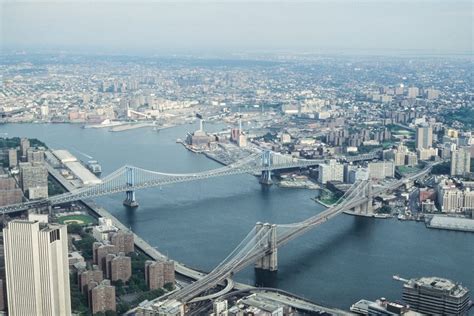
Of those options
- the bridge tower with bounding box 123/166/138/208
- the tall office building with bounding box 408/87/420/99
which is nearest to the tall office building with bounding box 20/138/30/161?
the bridge tower with bounding box 123/166/138/208

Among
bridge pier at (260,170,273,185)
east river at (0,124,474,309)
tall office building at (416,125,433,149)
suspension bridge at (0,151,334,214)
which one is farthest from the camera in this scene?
tall office building at (416,125,433,149)

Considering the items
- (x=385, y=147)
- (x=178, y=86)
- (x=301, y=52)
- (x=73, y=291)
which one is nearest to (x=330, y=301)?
(x=73, y=291)

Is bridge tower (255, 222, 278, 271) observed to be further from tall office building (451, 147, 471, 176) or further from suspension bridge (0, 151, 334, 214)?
tall office building (451, 147, 471, 176)

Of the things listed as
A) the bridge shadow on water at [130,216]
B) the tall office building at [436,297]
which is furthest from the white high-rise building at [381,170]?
the tall office building at [436,297]

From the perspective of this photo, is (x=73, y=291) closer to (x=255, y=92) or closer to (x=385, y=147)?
(x=385, y=147)

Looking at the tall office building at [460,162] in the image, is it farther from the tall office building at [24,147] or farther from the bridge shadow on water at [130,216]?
the tall office building at [24,147]
